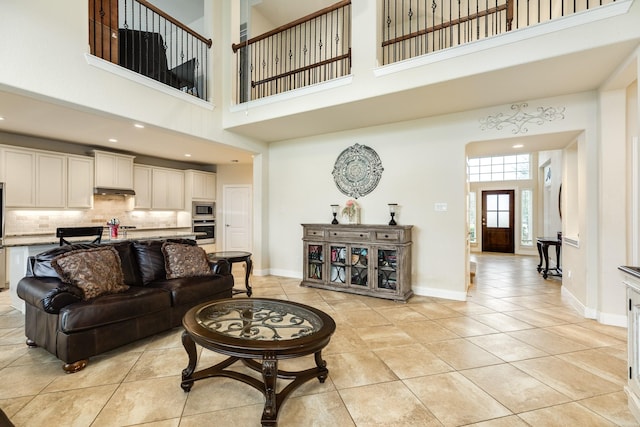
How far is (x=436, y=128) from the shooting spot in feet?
13.9

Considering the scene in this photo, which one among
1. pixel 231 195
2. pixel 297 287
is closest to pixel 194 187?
pixel 231 195

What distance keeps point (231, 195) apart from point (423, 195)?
5.07 metres

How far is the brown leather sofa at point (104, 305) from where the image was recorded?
220cm

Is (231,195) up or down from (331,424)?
up

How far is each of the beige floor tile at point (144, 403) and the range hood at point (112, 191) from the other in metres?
4.73

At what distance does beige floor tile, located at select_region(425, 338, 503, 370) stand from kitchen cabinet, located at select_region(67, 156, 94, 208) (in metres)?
6.12

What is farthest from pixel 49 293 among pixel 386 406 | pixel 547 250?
pixel 547 250

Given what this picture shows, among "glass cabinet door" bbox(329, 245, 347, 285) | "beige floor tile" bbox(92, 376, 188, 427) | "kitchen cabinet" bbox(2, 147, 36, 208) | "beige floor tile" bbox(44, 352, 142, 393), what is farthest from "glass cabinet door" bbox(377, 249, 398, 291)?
"kitchen cabinet" bbox(2, 147, 36, 208)

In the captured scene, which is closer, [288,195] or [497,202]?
[288,195]

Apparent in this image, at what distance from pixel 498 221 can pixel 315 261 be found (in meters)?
7.24

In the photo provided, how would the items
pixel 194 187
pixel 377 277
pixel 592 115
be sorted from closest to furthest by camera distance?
pixel 592 115, pixel 377 277, pixel 194 187

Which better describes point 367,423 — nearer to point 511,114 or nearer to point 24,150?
point 511,114

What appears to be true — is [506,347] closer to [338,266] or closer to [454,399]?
[454,399]

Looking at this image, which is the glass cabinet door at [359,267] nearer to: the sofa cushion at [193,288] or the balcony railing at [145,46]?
the sofa cushion at [193,288]
